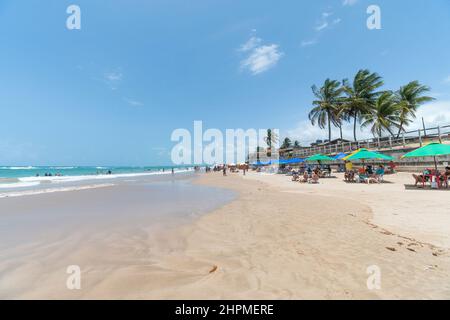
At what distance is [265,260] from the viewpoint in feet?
10.9

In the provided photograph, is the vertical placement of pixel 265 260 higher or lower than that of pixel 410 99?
lower

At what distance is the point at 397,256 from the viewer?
130 inches

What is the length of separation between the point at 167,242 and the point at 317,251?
2.88 m

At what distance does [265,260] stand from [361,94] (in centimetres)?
3652

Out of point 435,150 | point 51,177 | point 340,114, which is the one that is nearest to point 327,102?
point 340,114

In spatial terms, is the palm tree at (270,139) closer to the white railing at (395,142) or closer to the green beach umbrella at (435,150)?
the white railing at (395,142)

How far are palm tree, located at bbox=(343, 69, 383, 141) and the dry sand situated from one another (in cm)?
3081

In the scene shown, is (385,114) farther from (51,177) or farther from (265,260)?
(51,177)

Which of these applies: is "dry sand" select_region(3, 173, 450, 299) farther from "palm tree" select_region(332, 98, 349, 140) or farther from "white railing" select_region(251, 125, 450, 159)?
"palm tree" select_region(332, 98, 349, 140)

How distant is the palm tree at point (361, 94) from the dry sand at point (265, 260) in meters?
30.8

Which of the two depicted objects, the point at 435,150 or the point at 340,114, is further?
the point at 340,114

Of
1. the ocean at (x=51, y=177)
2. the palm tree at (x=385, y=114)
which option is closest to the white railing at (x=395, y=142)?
the palm tree at (x=385, y=114)

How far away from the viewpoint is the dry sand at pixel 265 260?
8.22 ft
